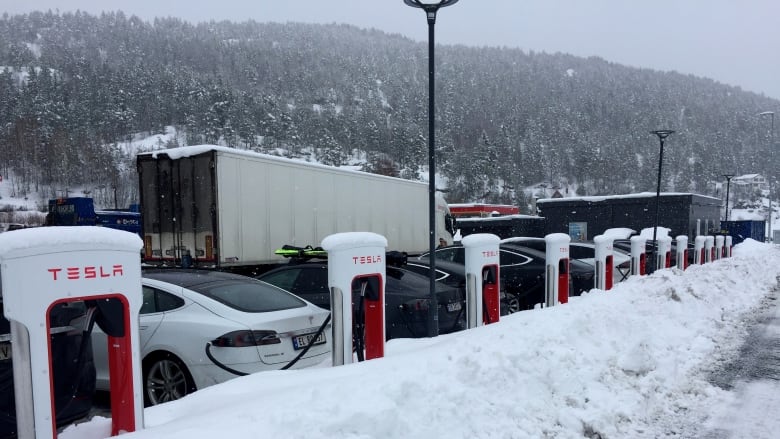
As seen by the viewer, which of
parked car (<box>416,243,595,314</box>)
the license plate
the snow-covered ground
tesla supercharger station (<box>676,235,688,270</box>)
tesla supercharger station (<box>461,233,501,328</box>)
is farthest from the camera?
tesla supercharger station (<box>676,235,688,270</box>)

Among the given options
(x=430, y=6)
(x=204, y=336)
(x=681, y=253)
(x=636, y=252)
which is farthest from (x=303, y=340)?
(x=681, y=253)

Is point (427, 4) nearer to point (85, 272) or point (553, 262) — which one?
point (553, 262)

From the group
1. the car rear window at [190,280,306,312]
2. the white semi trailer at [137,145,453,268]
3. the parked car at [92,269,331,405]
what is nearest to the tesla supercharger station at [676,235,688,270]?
the white semi trailer at [137,145,453,268]

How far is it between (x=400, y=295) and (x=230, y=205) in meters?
5.44

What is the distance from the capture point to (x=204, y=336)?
528 cm

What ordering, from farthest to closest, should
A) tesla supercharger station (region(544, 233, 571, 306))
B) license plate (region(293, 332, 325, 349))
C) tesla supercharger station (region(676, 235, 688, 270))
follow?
tesla supercharger station (region(676, 235, 688, 270)) → tesla supercharger station (region(544, 233, 571, 306)) → license plate (region(293, 332, 325, 349))

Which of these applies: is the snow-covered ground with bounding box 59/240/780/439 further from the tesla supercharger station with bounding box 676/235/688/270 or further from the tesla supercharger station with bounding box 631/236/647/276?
the tesla supercharger station with bounding box 676/235/688/270

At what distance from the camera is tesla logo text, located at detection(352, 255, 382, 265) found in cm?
557

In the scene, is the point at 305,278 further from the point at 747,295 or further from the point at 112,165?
the point at 112,165

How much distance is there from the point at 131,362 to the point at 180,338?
1.64 metres

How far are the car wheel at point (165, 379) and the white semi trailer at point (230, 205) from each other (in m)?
6.00

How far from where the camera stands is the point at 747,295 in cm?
1204

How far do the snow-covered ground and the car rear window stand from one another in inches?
40.9

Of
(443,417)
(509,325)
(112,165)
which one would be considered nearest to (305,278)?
(509,325)
